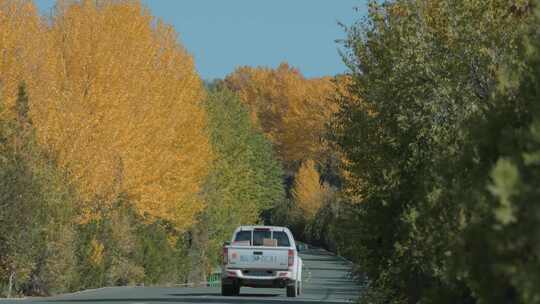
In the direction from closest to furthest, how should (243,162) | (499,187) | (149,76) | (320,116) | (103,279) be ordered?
(499,187) < (103,279) < (149,76) < (243,162) < (320,116)

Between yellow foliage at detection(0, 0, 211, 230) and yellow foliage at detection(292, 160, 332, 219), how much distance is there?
6850 cm

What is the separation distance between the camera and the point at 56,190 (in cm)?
3456

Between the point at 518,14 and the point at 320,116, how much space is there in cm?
11582

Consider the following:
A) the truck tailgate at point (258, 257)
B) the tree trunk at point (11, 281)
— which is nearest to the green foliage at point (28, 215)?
the tree trunk at point (11, 281)

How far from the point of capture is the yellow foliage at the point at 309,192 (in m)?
115

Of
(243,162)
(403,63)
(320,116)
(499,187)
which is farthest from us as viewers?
(320,116)

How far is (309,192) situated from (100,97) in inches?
3052

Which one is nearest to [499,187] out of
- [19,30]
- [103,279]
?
[19,30]

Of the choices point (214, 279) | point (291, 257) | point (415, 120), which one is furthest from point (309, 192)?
point (415, 120)

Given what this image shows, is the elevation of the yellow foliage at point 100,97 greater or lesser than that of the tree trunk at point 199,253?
greater

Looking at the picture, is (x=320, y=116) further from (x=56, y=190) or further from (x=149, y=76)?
(x=56, y=190)

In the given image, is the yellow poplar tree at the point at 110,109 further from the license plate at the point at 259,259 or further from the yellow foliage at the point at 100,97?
the license plate at the point at 259,259

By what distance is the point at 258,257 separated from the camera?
98.8 ft

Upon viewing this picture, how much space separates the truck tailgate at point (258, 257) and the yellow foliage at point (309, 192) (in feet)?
269
